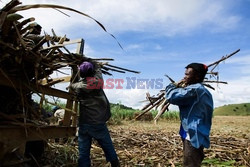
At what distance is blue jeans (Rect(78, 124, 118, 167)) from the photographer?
161 inches

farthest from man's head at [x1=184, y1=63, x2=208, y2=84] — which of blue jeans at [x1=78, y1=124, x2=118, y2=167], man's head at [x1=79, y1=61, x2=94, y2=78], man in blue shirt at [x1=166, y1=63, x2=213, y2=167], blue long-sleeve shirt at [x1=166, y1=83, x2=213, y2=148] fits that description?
blue jeans at [x1=78, y1=124, x2=118, y2=167]

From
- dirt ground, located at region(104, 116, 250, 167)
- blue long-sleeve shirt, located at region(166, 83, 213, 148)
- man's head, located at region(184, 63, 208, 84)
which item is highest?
man's head, located at region(184, 63, 208, 84)

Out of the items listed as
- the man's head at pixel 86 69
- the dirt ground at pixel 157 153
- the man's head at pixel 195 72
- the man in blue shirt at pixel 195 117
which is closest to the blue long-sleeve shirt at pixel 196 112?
the man in blue shirt at pixel 195 117

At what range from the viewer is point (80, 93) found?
13.2 ft

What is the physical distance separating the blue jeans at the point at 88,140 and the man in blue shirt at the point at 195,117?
1350mm

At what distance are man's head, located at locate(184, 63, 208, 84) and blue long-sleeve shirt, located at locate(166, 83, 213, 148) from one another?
12 cm

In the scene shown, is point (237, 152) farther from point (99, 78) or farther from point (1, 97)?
point (1, 97)

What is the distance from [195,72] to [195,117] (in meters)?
0.55

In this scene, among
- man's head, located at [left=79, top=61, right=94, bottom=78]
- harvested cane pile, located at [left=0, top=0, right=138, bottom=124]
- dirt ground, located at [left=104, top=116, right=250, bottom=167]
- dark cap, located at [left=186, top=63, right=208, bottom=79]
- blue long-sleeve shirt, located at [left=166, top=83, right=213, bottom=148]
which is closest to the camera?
harvested cane pile, located at [left=0, top=0, right=138, bottom=124]

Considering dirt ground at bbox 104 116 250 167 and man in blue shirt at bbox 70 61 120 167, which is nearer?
man in blue shirt at bbox 70 61 120 167

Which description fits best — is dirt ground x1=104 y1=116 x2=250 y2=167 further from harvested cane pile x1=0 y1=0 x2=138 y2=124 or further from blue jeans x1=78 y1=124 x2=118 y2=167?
harvested cane pile x1=0 y1=0 x2=138 y2=124

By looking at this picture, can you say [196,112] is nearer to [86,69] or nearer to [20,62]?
[86,69]

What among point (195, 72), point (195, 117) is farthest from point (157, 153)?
point (195, 72)

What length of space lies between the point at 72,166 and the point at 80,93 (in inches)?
50.8
